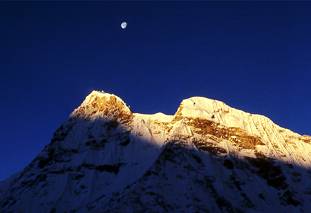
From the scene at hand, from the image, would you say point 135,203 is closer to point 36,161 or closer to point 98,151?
point 98,151

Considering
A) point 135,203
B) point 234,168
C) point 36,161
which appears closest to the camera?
point 135,203

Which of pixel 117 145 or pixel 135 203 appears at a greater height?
pixel 117 145

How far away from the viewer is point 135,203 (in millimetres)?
156375

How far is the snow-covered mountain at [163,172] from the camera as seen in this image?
163 meters

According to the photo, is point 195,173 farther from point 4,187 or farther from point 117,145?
point 4,187

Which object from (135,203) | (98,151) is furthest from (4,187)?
(135,203)

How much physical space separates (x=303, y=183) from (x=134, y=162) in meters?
43.9

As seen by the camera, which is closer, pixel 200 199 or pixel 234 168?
pixel 200 199

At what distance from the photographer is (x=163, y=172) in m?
170

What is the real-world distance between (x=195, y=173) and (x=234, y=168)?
1421 centimetres

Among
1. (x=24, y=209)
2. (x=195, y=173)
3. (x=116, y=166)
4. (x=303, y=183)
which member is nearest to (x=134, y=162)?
(x=116, y=166)

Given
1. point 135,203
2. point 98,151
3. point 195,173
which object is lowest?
point 135,203

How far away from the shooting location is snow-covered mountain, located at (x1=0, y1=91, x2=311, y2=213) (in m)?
163

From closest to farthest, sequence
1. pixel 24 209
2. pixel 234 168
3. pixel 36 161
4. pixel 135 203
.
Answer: pixel 135 203 → pixel 24 209 → pixel 234 168 → pixel 36 161
